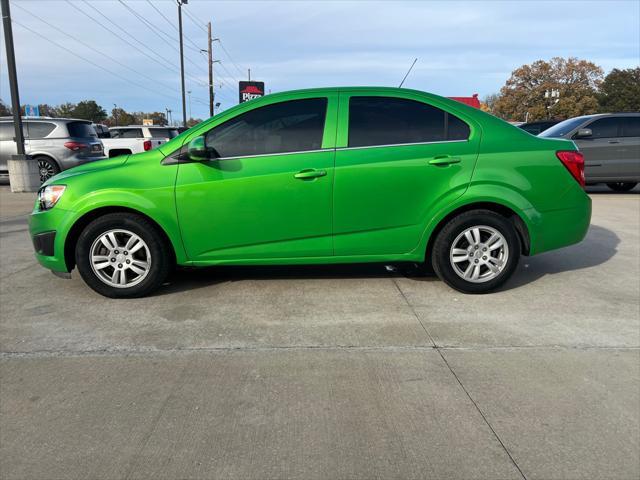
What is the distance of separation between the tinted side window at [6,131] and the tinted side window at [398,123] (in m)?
13.2

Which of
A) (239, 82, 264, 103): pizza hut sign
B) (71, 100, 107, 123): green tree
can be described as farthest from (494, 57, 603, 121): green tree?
(71, 100, 107, 123): green tree

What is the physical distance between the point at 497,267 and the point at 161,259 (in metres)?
2.99

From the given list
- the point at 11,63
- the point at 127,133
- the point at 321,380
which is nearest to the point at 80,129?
the point at 11,63

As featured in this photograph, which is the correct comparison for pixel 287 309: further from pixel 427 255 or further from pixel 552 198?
pixel 552 198

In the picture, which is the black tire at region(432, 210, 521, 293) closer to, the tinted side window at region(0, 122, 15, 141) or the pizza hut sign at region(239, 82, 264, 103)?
the tinted side window at region(0, 122, 15, 141)

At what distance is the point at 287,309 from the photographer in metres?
4.14

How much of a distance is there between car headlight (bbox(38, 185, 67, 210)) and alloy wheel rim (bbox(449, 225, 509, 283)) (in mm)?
3495

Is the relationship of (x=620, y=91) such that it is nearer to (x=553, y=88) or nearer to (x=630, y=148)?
(x=553, y=88)

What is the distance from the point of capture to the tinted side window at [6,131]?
45.5 feet

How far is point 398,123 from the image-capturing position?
441 cm

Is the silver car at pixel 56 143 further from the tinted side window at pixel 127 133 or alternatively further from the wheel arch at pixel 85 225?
the wheel arch at pixel 85 225

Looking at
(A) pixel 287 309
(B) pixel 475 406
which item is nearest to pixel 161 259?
(A) pixel 287 309

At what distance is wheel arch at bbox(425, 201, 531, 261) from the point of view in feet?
14.5

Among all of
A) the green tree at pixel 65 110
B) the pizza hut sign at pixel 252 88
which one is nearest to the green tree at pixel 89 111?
the green tree at pixel 65 110
